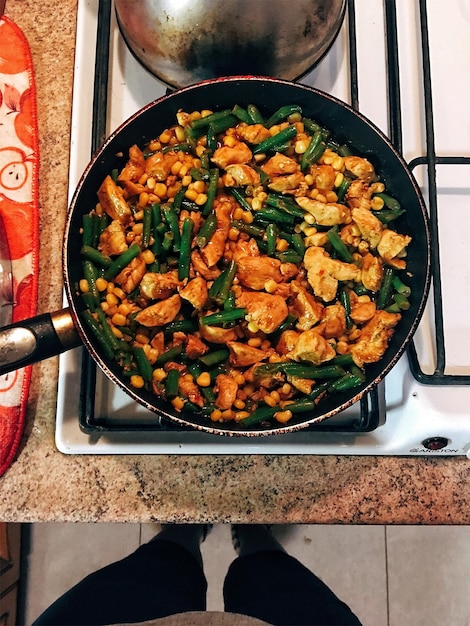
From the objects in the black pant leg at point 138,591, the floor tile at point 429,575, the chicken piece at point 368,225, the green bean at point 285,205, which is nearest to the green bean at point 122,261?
the green bean at point 285,205

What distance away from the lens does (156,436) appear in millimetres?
952

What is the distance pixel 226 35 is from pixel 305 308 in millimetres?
424

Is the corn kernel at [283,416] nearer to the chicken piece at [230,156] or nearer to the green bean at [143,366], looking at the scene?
the green bean at [143,366]

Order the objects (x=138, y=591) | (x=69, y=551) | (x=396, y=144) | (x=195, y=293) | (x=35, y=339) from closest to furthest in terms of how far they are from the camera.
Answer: (x=35, y=339) < (x=195, y=293) < (x=396, y=144) < (x=138, y=591) < (x=69, y=551)

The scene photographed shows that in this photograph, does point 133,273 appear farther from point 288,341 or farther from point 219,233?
point 288,341

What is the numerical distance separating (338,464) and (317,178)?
468 millimetres

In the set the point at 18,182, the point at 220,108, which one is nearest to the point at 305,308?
the point at 220,108

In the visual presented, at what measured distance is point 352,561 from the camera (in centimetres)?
177

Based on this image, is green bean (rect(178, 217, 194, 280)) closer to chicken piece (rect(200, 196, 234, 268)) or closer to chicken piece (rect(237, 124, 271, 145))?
chicken piece (rect(200, 196, 234, 268))

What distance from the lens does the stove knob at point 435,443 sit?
35.6 inches

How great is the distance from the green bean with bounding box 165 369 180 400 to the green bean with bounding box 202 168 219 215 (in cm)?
25

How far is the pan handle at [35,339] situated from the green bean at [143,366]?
0.09 metres

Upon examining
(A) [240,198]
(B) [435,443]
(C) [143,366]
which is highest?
(A) [240,198]

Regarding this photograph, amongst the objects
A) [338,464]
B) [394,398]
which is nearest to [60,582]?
[338,464]
